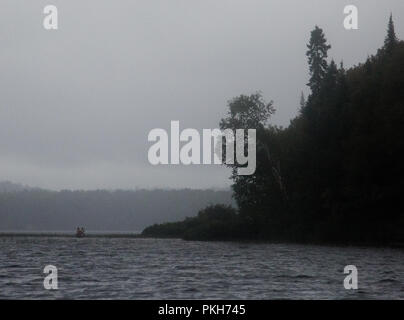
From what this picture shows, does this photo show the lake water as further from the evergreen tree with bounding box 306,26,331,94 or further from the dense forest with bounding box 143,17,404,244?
the evergreen tree with bounding box 306,26,331,94

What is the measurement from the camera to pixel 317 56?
107312 millimetres

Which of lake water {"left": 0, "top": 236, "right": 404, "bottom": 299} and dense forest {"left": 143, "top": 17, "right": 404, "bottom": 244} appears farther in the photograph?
dense forest {"left": 143, "top": 17, "right": 404, "bottom": 244}

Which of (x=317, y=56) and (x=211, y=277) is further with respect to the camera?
(x=317, y=56)

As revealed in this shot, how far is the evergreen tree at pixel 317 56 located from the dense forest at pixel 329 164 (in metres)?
0.14

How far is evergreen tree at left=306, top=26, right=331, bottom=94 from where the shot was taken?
349ft

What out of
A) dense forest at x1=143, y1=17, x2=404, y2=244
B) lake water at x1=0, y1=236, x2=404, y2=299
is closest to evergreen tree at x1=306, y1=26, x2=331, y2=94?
dense forest at x1=143, y1=17, x2=404, y2=244

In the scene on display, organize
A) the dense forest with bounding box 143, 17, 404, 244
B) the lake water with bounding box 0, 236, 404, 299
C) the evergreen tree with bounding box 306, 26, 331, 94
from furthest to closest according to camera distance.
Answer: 1. the evergreen tree with bounding box 306, 26, 331, 94
2. the dense forest with bounding box 143, 17, 404, 244
3. the lake water with bounding box 0, 236, 404, 299

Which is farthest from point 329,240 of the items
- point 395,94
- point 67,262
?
point 67,262

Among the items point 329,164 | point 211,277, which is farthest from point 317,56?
point 211,277

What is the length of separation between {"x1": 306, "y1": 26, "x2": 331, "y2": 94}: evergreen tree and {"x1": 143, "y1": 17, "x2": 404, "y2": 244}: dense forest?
0.14 metres

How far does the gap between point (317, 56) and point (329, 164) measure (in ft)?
76.8

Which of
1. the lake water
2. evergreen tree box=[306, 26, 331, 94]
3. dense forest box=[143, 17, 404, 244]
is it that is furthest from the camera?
evergreen tree box=[306, 26, 331, 94]

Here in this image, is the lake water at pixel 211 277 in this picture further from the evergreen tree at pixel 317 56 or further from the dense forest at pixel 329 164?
the evergreen tree at pixel 317 56

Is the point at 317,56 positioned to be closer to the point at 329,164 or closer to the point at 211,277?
the point at 329,164
